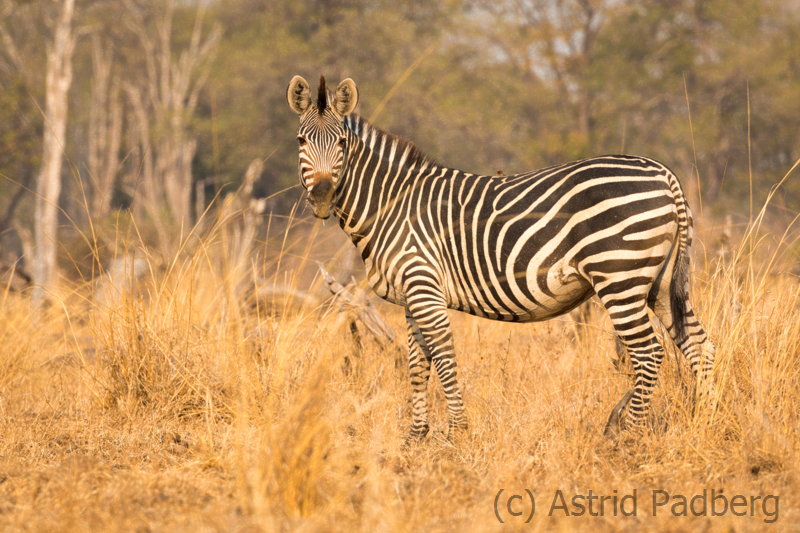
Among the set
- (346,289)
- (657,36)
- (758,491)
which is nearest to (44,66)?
(657,36)

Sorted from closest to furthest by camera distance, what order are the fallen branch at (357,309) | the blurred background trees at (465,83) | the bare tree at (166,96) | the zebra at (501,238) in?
the zebra at (501,238) → the fallen branch at (357,309) → the blurred background trees at (465,83) → the bare tree at (166,96)

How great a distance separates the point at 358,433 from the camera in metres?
4.32

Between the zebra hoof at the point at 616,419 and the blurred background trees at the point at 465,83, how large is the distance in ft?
61.2

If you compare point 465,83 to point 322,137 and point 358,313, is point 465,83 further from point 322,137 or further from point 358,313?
point 322,137

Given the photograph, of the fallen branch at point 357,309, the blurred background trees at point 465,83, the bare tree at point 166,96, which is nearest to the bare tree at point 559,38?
the blurred background trees at point 465,83

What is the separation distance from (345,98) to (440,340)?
1.73m

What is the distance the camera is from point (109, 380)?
15.5 ft

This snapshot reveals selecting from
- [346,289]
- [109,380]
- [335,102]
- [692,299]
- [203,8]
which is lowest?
[109,380]

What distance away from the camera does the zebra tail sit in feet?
12.9

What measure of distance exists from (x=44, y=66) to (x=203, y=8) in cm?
751

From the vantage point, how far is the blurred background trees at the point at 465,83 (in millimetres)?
23062

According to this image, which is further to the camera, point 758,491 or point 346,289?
point 346,289

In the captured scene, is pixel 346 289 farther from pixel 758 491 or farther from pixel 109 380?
pixel 758 491

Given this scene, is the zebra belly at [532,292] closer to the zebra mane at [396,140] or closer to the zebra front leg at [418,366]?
the zebra front leg at [418,366]
